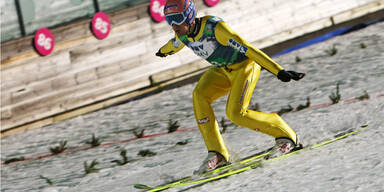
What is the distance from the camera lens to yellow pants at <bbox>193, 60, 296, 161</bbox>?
4523 mm

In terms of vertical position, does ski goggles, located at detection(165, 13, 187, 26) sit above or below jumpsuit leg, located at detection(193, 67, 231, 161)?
above

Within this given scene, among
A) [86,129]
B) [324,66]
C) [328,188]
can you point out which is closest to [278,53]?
[324,66]

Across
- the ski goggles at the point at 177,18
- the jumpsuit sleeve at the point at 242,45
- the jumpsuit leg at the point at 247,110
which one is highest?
the ski goggles at the point at 177,18

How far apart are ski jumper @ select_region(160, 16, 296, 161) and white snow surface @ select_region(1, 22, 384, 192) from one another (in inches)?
14.2

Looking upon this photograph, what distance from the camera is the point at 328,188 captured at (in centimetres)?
350

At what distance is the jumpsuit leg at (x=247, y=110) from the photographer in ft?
14.8

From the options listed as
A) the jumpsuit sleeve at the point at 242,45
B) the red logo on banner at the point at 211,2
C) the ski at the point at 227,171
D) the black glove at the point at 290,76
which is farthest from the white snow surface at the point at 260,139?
the red logo on banner at the point at 211,2

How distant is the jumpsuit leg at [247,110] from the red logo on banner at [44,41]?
5.11m

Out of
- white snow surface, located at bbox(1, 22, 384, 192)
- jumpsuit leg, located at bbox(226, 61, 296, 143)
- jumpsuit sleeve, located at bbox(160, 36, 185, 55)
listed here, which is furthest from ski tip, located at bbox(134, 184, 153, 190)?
jumpsuit sleeve, located at bbox(160, 36, 185, 55)

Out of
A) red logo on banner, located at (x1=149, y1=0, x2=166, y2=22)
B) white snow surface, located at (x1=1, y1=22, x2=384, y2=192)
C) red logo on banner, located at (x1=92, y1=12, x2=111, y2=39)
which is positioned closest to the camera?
white snow surface, located at (x1=1, y1=22, x2=384, y2=192)

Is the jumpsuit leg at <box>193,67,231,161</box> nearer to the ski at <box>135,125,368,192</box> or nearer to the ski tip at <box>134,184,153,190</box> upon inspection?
the ski at <box>135,125,368,192</box>

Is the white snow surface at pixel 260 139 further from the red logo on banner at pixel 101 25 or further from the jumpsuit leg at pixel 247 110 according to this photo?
the red logo on banner at pixel 101 25

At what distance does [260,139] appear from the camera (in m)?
5.45

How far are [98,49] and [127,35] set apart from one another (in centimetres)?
57
